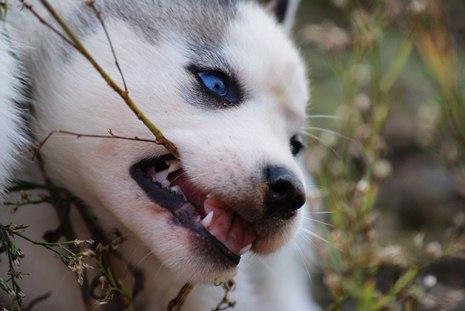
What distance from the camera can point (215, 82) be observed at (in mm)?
2740

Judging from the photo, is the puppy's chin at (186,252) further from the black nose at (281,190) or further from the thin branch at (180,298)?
the thin branch at (180,298)

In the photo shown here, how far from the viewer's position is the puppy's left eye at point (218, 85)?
2695 mm

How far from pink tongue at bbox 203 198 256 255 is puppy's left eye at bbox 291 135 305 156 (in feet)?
1.84

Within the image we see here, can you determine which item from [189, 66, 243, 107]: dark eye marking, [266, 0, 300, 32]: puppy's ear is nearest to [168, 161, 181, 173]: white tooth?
[189, 66, 243, 107]: dark eye marking

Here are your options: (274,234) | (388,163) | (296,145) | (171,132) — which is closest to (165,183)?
(171,132)

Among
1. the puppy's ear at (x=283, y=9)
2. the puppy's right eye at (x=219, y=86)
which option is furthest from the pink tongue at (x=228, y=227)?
the puppy's ear at (x=283, y=9)

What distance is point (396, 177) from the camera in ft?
16.6

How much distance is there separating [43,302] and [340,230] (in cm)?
111

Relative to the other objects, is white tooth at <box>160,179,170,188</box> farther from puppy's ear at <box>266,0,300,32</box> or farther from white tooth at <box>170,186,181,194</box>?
puppy's ear at <box>266,0,300,32</box>

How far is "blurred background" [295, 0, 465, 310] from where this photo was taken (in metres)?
3.15

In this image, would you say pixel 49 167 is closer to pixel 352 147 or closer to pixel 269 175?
pixel 269 175

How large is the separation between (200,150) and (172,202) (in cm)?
17

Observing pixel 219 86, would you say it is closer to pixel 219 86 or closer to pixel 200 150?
pixel 219 86

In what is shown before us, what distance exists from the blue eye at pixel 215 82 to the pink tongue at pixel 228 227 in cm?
38
